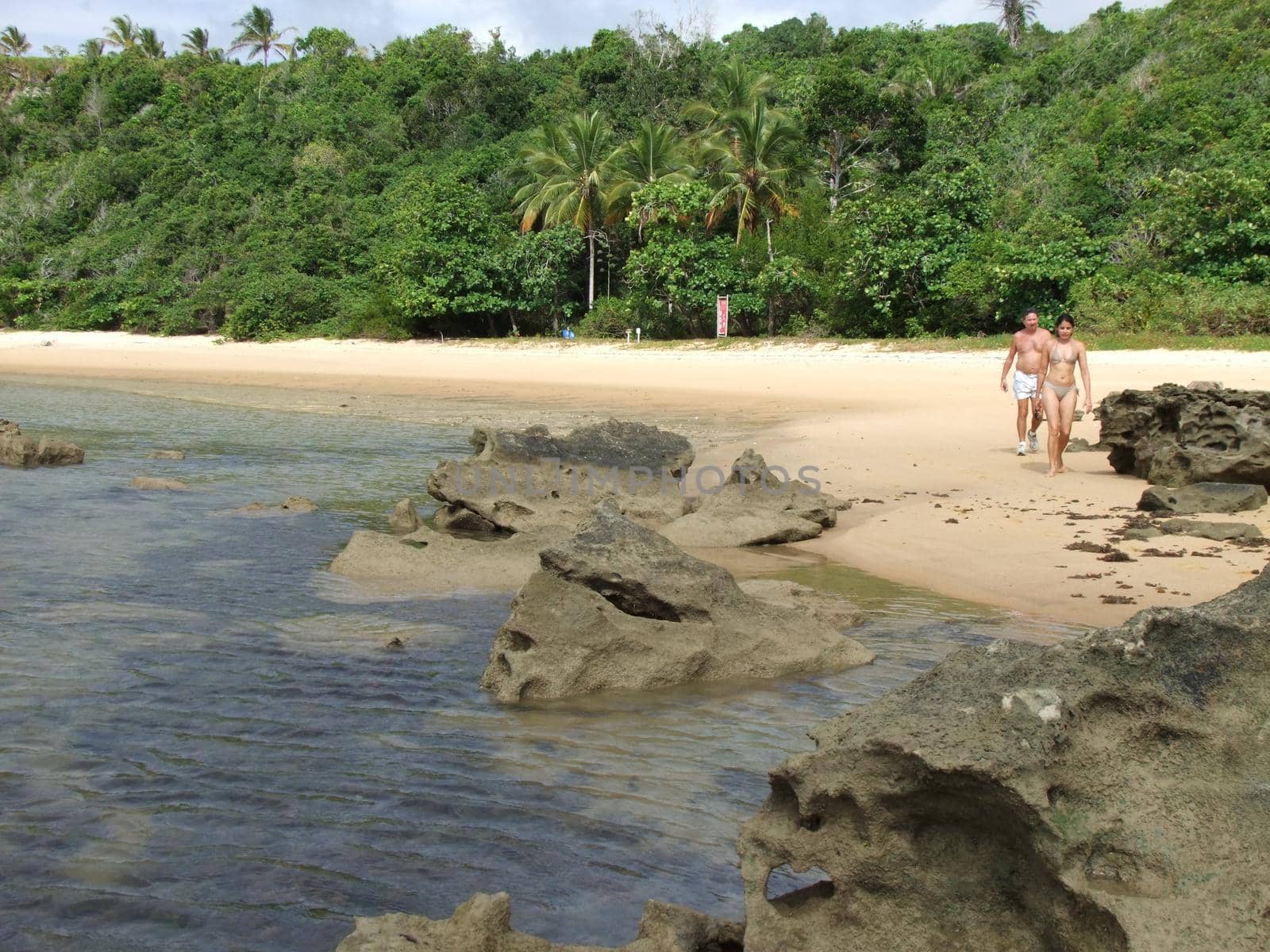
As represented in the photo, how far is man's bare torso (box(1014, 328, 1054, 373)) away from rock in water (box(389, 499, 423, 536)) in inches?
252

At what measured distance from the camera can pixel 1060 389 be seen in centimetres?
1098

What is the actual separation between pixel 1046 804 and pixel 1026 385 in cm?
1010

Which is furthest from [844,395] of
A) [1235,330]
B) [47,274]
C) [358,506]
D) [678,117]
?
[47,274]

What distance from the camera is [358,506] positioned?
35.2 feet

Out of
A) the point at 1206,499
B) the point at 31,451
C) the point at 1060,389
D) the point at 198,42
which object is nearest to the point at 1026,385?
the point at 1060,389

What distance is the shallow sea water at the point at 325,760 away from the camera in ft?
11.7

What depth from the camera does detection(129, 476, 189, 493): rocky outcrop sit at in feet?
38.6

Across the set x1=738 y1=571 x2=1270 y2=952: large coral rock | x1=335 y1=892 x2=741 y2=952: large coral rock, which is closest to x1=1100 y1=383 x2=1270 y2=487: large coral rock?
x1=738 y1=571 x2=1270 y2=952: large coral rock

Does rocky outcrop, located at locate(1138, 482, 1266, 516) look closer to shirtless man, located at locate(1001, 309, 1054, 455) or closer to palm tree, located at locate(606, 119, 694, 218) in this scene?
shirtless man, located at locate(1001, 309, 1054, 455)

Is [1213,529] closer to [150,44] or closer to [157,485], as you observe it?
[157,485]

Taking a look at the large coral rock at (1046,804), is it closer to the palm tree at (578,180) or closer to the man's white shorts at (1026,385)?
the man's white shorts at (1026,385)

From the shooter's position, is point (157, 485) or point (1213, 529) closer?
point (1213, 529)

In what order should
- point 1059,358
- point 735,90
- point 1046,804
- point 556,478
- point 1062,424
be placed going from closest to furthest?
point 1046,804 → point 556,478 → point 1062,424 → point 1059,358 → point 735,90

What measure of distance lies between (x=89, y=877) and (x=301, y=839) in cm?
65
